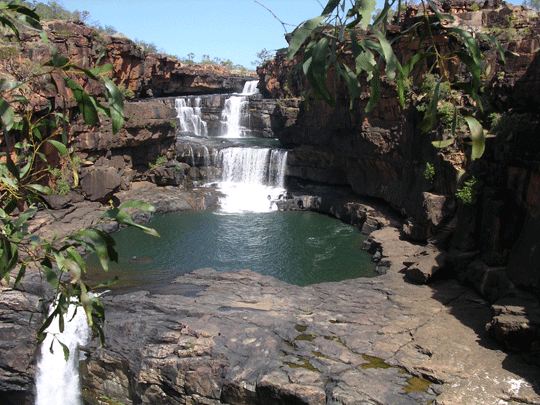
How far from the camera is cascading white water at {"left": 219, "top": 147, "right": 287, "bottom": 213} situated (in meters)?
25.0

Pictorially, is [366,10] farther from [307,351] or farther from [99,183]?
[99,183]

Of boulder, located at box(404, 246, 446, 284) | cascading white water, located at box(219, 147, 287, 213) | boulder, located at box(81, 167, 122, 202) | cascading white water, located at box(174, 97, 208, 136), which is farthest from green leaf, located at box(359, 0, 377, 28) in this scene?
cascading white water, located at box(174, 97, 208, 136)

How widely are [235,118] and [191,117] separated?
10.5ft

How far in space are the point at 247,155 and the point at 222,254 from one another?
33.3ft

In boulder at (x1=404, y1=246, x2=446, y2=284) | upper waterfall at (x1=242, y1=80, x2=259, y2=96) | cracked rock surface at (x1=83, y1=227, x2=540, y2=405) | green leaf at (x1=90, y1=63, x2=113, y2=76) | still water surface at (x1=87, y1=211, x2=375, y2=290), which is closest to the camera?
green leaf at (x1=90, y1=63, x2=113, y2=76)

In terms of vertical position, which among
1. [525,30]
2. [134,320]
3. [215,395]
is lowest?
[215,395]

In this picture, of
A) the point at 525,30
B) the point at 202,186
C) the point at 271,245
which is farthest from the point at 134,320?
the point at 202,186

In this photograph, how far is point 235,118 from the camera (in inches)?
1298

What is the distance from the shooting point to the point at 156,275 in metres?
14.5

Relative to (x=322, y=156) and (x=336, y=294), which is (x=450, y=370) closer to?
(x=336, y=294)

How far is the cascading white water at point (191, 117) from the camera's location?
31.8 metres

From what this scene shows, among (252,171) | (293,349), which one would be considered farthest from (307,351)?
Answer: (252,171)

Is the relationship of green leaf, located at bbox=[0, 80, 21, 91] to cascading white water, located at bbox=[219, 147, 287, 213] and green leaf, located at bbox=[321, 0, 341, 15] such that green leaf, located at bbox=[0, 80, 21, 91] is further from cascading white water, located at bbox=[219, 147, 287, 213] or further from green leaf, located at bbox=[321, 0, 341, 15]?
cascading white water, located at bbox=[219, 147, 287, 213]

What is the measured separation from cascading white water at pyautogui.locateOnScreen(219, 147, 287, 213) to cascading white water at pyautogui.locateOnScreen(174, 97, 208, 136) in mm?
6648
